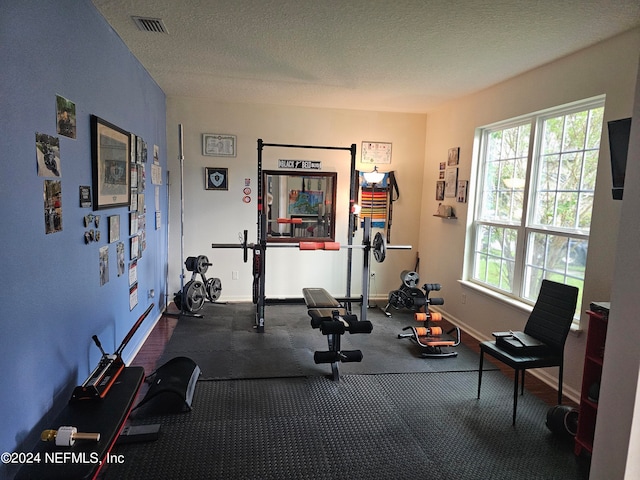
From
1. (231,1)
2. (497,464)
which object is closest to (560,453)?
(497,464)

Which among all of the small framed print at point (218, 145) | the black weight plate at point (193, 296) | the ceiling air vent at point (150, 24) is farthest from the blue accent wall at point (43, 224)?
the small framed print at point (218, 145)

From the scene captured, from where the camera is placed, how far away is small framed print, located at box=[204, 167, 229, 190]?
5.07 metres

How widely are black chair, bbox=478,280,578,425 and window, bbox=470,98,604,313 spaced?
15.9 inches

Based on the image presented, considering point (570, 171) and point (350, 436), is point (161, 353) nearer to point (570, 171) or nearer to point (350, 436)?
point (350, 436)

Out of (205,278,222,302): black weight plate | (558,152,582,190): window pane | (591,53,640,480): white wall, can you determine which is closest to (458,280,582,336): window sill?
(558,152,582,190): window pane

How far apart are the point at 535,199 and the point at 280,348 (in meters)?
2.71

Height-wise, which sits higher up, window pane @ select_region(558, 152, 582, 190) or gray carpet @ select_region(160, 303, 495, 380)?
window pane @ select_region(558, 152, 582, 190)

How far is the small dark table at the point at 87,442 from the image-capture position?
1.63m

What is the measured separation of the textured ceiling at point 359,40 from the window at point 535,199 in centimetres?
54

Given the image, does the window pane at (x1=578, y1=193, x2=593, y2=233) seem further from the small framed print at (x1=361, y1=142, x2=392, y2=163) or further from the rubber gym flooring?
the small framed print at (x1=361, y1=142, x2=392, y2=163)

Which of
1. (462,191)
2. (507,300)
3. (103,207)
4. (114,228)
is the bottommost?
(507,300)

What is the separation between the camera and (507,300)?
3.73m

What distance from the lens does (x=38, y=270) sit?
1.86 meters

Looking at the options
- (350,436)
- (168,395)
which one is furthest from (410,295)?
(168,395)
